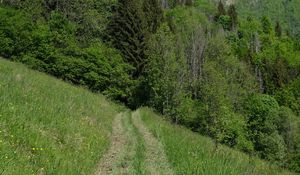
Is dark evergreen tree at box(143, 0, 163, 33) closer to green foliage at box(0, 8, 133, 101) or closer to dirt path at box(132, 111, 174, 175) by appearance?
green foliage at box(0, 8, 133, 101)

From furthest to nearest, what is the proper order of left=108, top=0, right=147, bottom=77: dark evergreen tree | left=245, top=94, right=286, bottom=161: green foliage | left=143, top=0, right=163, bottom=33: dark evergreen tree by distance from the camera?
left=143, top=0, right=163, bottom=33: dark evergreen tree → left=245, top=94, right=286, bottom=161: green foliage → left=108, top=0, right=147, bottom=77: dark evergreen tree

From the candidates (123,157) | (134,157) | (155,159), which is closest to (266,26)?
(134,157)

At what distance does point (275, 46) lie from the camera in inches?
5276

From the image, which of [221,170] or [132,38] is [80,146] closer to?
[221,170]

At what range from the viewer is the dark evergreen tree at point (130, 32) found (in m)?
60.8

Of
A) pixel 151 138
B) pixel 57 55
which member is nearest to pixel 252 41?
pixel 57 55

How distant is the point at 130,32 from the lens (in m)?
63.8

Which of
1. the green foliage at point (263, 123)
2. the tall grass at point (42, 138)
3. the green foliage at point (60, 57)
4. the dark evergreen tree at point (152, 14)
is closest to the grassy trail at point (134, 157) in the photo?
the tall grass at point (42, 138)

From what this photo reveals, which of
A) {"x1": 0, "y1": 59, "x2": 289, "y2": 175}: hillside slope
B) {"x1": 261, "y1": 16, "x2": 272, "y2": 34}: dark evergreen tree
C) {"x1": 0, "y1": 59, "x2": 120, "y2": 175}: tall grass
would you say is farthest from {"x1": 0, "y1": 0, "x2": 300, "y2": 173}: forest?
{"x1": 261, "y1": 16, "x2": 272, "y2": 34}: dark evergreen tree

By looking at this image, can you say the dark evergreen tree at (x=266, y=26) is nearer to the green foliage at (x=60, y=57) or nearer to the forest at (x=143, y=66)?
the forest at (x=143, y=66)

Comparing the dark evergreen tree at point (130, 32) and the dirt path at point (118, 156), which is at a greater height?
the dark evergreen tree at point (130, 32)

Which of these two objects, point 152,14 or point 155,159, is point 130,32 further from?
point 155,159

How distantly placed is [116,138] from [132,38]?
142 ft

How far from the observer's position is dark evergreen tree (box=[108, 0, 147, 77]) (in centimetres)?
6085
